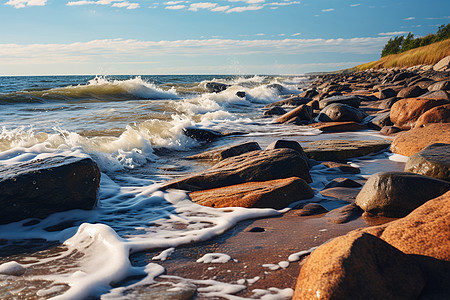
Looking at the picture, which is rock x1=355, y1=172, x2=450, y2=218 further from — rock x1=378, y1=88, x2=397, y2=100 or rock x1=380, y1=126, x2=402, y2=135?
rock x1=378, y1=88, x2=397, y2=100

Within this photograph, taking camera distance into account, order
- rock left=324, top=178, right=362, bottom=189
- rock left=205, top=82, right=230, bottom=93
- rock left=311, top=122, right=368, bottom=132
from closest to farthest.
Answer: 1. rock left=324, top=178, right=362, bottom=189
2. rock left=311, top=122, right=368, bottom=132
3. rock left=205, top=82, right=230, bottom=93

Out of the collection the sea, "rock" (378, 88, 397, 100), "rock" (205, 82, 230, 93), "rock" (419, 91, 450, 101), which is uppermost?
"rock" (205, 82, 230, 93)

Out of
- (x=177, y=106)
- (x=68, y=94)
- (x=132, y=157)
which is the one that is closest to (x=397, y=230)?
(x=132, y=157)

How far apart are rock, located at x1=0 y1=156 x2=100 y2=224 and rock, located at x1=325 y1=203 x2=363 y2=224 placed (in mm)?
2409

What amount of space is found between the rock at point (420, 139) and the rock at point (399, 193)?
2.39m

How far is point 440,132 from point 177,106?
10.3 m

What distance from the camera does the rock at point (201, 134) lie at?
8.33m

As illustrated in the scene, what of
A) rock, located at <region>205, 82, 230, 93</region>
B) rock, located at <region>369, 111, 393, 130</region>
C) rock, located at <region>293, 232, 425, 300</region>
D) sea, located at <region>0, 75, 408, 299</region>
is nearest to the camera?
rock, located at <region>293, 232, 425, 300</region>

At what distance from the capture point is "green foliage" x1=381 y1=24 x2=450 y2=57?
42.0 m

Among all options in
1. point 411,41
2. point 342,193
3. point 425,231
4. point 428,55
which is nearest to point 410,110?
point 342,193

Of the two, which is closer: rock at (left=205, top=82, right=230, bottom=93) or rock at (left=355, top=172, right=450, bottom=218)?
rock at (left=355, top=172, right=450, bottom=218)

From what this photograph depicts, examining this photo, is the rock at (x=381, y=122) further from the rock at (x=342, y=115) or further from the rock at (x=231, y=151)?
the rock at (x=231, y=151)

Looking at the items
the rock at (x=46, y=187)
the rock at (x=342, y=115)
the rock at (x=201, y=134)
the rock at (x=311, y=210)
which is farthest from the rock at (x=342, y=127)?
the rock at (x=46, y=187)

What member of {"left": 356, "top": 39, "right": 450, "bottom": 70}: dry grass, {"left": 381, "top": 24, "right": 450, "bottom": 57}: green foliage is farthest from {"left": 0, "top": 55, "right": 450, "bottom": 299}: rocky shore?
{"left": 381, "top": 24, "right": 450, "bottom": 57}: green foliage
